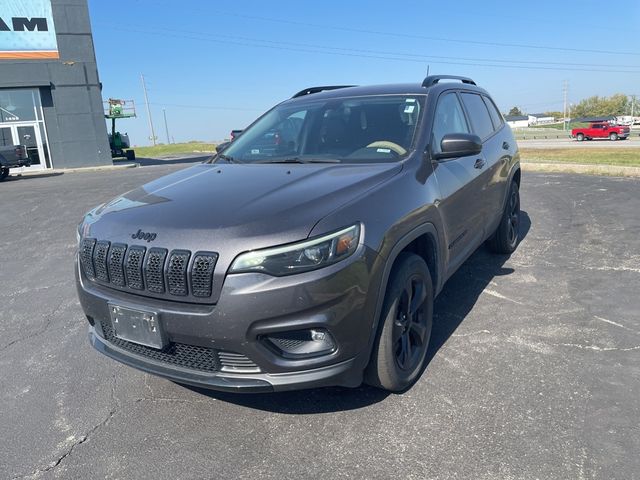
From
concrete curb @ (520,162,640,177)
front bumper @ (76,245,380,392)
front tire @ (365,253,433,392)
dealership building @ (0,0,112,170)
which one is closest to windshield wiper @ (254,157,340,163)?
front tire @ (365,253,433,392)

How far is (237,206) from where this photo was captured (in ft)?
8.70

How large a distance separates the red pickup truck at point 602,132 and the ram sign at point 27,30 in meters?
43.1

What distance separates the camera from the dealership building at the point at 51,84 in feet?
79.5

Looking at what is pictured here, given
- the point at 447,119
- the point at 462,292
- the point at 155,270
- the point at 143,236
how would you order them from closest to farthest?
the point at 155,270
the point at 143,236
the point at 447,119
the point at 462,292

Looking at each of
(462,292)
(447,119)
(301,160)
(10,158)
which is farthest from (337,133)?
(10,158)

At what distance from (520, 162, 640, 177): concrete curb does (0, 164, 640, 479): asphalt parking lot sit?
7995 mm

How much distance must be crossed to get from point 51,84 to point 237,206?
88.7 ft

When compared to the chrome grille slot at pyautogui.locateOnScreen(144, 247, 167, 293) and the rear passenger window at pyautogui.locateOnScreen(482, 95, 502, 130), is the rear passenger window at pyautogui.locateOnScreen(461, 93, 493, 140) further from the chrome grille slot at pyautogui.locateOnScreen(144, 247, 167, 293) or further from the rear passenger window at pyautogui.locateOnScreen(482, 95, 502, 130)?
the chrome grille slot at pyautogui.locateOnScreen(144, 247, 167, 293)

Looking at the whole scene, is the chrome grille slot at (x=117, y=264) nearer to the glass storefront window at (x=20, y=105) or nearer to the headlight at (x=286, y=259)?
the headlight at (x=286, y=259)

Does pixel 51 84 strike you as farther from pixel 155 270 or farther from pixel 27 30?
pixel 155 270

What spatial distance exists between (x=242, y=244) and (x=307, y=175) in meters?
0.91

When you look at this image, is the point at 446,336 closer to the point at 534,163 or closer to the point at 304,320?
the point at 304,320

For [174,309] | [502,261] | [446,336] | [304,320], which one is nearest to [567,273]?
[502,261]

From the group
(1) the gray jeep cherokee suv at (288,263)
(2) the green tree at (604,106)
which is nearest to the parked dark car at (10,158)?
(1) the gray jeep cherokee suv at (288,263)
